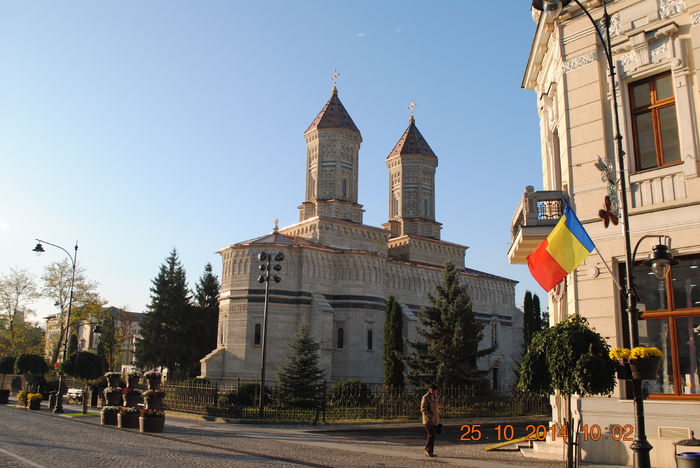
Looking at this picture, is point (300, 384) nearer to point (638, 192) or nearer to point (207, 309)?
point (638, 192)

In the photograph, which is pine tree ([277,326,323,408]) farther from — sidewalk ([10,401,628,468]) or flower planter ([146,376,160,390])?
flower planter ([146,376,160,390])

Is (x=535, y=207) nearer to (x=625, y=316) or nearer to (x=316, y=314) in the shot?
(x=625, y=316)

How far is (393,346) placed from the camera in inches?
1319

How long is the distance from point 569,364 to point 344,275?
99.9 feet

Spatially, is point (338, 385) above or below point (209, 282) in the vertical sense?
below

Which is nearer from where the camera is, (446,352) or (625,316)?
(625,316)

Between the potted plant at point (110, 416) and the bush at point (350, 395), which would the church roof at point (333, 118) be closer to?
the bush at point (350, 395)

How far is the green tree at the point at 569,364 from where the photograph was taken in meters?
8.23

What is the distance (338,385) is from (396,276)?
1434 cm

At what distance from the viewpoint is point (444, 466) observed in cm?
1005

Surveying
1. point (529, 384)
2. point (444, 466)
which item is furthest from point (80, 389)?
point (529, 384)

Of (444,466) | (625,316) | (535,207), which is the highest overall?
(535,207)

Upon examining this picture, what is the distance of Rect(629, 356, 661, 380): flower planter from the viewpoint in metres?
7.50

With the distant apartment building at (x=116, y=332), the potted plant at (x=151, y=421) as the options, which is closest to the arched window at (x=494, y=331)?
the distant apartment building at (x=116, y=332)
